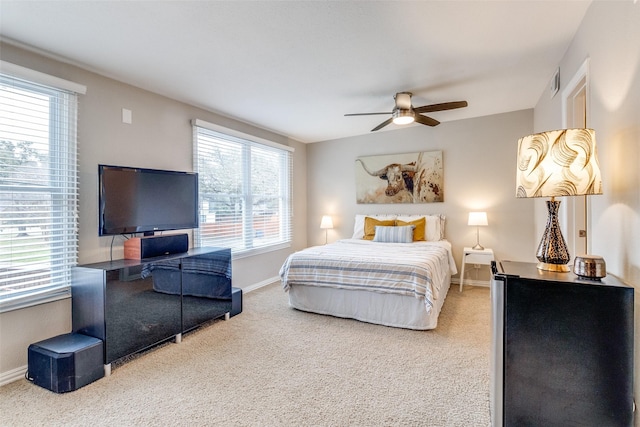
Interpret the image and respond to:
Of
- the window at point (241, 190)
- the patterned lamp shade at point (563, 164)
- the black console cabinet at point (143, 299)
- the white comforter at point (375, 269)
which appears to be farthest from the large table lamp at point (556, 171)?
the window at point (241, 190)

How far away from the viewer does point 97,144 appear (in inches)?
111

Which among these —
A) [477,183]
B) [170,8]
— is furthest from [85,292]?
[477,183]

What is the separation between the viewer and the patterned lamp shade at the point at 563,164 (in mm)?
1494

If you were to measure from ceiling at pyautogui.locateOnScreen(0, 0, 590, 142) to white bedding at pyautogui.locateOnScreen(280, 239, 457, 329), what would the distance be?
1.80 metres

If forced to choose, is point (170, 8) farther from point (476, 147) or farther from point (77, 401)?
point (476, 147)

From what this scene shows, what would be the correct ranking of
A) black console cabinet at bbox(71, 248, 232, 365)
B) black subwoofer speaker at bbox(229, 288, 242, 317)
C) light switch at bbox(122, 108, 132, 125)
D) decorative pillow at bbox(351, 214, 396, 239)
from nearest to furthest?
black console cabinet at bbox(71, 248, 232, 365)
light switch at bbox(122, 108, 132, 125)
black subwoofer speaker at bbox(229, 288, 242, 317)
decorative pillow at bbox(351, 214, 396, 239)

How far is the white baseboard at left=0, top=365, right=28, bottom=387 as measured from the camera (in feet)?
7.36

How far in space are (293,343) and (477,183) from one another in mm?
3594

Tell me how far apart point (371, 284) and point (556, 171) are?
2.04 m

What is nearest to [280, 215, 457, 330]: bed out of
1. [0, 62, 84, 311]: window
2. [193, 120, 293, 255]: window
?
[193, 120, 293, 255]: window

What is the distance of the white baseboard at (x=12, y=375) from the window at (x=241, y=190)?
5.90 ft

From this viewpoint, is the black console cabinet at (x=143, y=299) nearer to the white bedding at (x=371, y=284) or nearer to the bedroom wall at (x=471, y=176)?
the white bedding at (x=371, y=284)

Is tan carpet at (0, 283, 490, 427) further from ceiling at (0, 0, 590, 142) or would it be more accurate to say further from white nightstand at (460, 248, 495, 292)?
ceiling at (0, 0, 590, 142)

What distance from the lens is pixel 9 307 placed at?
2.28 m
